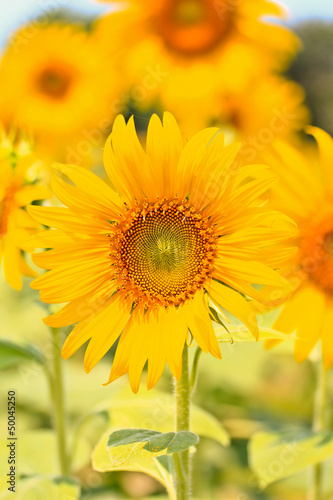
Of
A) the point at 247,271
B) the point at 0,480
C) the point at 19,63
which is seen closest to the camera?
the point at 247,271

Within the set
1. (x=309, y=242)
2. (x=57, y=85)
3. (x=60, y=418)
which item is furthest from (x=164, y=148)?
(x=57, y=85)

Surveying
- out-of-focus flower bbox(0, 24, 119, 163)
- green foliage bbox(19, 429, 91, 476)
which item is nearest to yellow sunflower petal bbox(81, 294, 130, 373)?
green foliage bbox(19, 429, 91, 476)

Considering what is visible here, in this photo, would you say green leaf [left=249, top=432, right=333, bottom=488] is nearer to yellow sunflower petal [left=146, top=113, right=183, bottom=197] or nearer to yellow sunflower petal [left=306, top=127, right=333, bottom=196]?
yellow sunflower petal [left=306, top=127, right=333, bottom=196]

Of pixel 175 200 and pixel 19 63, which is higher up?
pixel 19 63

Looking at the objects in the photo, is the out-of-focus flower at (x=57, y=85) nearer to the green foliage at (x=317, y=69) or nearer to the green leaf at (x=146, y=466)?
the green leaf at (x=146, y=466)

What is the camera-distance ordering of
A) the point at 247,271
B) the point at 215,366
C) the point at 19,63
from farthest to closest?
1. the point at 19,63
2. the point at 215,366
3. the point at 247,271

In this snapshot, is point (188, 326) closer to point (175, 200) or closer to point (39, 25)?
point (175, 200)

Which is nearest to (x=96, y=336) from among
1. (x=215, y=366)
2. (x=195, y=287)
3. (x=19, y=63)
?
(x=195, y=287)
